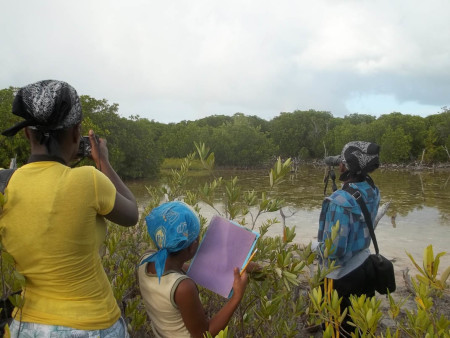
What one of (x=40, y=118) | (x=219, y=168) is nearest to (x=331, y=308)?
(x=40, y=118)

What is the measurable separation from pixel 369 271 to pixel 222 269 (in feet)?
5.37

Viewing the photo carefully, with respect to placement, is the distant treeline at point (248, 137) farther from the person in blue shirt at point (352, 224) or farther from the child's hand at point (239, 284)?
the person in blue shirt at point (352, 224)

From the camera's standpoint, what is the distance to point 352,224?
280 centimetres

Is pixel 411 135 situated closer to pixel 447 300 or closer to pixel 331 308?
pixel 447 300

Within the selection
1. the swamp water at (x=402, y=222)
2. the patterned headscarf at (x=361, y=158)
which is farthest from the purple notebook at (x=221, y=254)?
the swamp water at (x=402, y=222)

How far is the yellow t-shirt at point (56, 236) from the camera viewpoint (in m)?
1.33

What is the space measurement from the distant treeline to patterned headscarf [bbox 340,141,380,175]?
7.45ft

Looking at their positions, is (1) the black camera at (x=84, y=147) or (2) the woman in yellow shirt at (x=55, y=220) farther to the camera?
(1) the black camera at (x=84, y=147)

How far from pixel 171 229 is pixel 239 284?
0.36 meters

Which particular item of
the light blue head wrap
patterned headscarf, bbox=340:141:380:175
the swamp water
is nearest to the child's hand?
the light blue head wrap

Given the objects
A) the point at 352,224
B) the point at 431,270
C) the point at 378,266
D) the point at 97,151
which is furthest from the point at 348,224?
the point at 97,151

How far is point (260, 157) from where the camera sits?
46250 mm

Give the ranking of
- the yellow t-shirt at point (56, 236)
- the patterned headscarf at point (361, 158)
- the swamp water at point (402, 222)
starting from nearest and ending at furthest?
the yellow t-shirt at point (56, 236), the patterned headscarf at point (361, 158), the swamp water at point (402, 222)

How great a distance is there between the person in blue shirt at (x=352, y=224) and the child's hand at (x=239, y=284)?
4.19 ft
